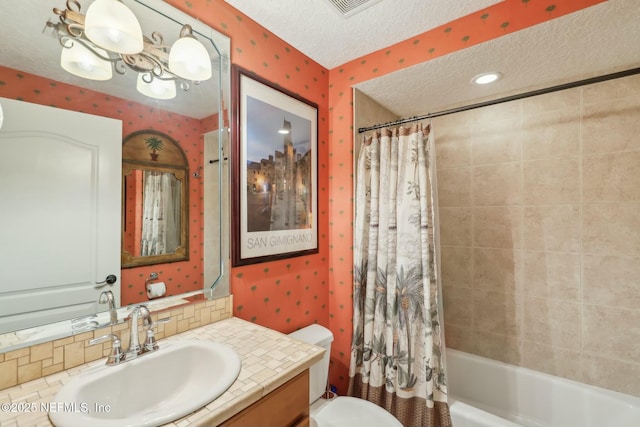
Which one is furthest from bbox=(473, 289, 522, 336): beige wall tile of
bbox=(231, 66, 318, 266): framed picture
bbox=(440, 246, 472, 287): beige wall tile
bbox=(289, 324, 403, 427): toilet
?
bbox=(231, 66, 318, 266): framed picture

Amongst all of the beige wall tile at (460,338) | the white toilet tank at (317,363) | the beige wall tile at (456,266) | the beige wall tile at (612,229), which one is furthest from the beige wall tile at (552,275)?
the white toilet tank at (317,363)

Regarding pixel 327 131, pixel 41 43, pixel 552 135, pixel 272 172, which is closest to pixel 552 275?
pixel 552 135

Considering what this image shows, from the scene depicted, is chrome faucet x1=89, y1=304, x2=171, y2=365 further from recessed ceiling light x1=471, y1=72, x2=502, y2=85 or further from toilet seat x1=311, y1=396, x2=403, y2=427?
recessed ceiling light x1=471, y1=72, x2=502, y2=85

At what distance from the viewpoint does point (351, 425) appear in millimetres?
1295

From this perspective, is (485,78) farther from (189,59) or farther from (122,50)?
(122,50)

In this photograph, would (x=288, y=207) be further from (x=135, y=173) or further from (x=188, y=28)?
(x=188, y=28)

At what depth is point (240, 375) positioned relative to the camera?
0.82m

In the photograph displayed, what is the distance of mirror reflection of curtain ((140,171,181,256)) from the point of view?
108 cm

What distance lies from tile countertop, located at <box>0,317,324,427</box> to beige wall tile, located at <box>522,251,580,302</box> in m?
1.62

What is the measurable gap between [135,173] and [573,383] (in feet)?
8.64

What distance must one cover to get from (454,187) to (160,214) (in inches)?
77.3

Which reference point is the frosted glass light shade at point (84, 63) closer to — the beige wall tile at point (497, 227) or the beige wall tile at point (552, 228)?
the beige wall tile at point (497, 227)

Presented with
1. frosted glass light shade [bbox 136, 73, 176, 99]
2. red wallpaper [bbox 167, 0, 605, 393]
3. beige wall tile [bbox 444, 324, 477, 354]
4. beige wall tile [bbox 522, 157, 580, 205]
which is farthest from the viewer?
beige wall tile [bbox 444, 324, 477, 354]

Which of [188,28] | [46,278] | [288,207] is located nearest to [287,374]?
[46,278]
